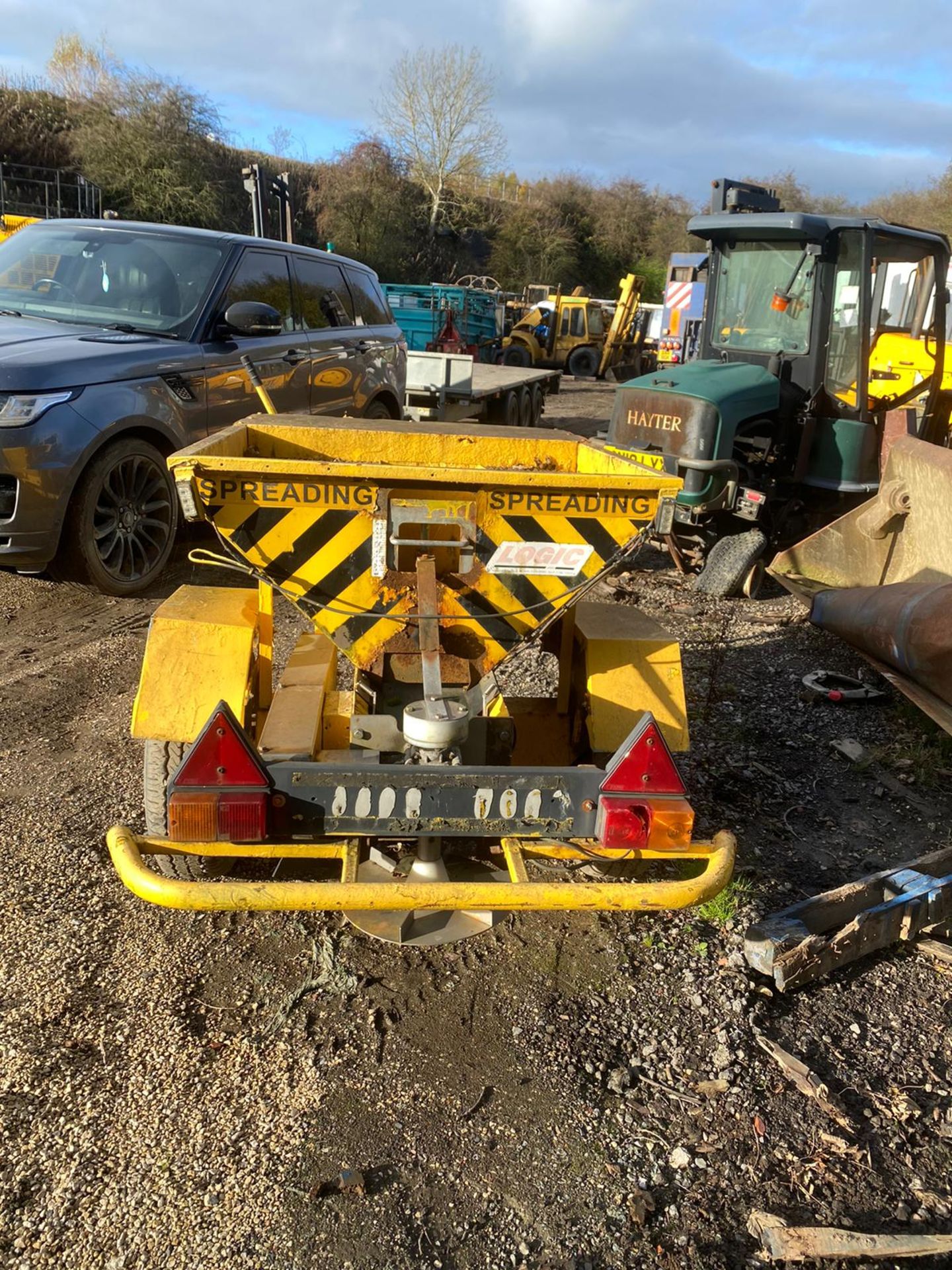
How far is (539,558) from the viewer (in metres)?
2.96

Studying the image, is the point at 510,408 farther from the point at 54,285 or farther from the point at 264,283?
the point at 54,285

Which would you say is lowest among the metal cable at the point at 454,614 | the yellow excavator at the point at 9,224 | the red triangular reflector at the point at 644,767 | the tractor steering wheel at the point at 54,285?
the red triangular reflector at the point at 644,767

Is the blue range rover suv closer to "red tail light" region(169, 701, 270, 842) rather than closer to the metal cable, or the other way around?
the metal cable

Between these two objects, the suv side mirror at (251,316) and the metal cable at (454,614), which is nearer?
the metal cable at (454,614)

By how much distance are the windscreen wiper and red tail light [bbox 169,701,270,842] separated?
426 cm

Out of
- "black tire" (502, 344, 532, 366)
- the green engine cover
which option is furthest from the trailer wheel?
"black tire" (502, 344, 532, 366)

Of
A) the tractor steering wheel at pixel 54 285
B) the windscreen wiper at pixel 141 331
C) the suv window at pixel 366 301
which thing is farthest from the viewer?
the suv window at pixel 366 301

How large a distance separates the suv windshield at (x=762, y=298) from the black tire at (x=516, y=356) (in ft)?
57.8

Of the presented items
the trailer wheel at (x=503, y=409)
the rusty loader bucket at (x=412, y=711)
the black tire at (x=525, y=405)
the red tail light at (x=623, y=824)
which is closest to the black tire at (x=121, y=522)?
the rusty loader bucket at (x=412, y=711)

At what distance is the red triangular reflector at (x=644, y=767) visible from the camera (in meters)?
2.40

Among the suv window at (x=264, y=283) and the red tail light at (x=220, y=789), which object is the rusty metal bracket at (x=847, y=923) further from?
the suv window at (x=264, y=283)

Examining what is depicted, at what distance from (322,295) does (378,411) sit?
1206 millimetres

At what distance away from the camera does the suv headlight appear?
4.73m

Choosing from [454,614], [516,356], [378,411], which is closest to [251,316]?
[454,614]
